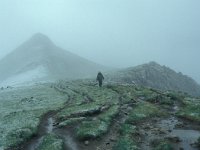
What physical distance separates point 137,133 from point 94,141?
502 cm

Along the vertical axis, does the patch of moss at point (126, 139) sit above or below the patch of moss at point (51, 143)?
above

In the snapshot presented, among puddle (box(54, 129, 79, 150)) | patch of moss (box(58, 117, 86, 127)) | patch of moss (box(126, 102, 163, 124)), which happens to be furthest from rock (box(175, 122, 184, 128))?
puddle (box(54, 129, 79, 150))

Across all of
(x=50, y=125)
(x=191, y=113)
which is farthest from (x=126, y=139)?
(x=191, y=113)

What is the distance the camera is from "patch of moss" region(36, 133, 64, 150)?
3308 centimetres

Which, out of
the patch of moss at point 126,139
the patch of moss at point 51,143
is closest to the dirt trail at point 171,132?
the patch of moss at point 126,139

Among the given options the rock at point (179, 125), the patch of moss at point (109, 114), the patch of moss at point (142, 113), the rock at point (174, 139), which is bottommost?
the patch of moss at point (109, 114)

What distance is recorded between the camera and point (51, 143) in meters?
34.4

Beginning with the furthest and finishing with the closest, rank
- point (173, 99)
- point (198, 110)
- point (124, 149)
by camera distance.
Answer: point (173, 99)
point (198, 110)
point (124, 149)

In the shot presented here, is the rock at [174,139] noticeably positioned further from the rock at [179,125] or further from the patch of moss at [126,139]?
the rock at [179,125]

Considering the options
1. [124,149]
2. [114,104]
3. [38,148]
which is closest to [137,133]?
[124,149]

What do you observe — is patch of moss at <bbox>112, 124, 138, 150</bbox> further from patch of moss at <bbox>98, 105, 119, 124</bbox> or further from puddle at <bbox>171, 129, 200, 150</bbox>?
puddle at <bbox>171, 129, 200, 150</bbox>

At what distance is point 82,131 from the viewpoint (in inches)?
1489

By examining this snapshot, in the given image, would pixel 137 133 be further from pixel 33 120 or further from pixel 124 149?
pixel 33 120

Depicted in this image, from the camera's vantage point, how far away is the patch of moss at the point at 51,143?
33081mm
